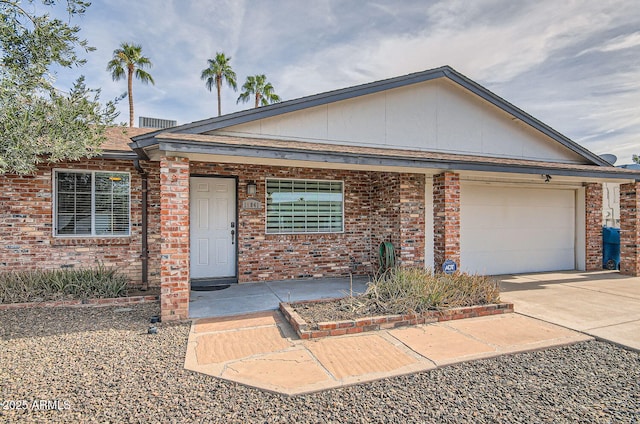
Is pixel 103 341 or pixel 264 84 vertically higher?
pixel 264 84

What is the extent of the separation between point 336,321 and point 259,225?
3.89 meters

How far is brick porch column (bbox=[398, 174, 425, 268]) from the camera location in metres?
8.12

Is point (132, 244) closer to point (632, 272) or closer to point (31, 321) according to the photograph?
point (31, 321)

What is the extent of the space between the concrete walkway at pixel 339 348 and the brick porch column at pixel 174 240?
0.44 metres

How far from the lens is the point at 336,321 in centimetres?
478

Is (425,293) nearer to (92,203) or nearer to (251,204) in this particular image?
(251,204)

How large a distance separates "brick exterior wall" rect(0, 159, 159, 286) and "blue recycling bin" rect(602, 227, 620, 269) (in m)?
12.4

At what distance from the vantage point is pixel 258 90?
26.2 metres

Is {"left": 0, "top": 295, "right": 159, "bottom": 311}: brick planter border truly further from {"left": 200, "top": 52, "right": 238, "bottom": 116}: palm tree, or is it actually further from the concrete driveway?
{"left": 200, "top": 52, "right": 238, "bottom": 116}: palm tree

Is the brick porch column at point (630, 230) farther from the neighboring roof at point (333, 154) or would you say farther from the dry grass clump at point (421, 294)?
the dry grass clump at point (421, 294)

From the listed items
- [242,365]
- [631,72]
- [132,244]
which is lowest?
[242,365]

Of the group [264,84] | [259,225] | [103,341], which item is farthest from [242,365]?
[264,84]

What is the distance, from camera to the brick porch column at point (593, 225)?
9906 millimetres

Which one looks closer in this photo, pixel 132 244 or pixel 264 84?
pixel 132 244
